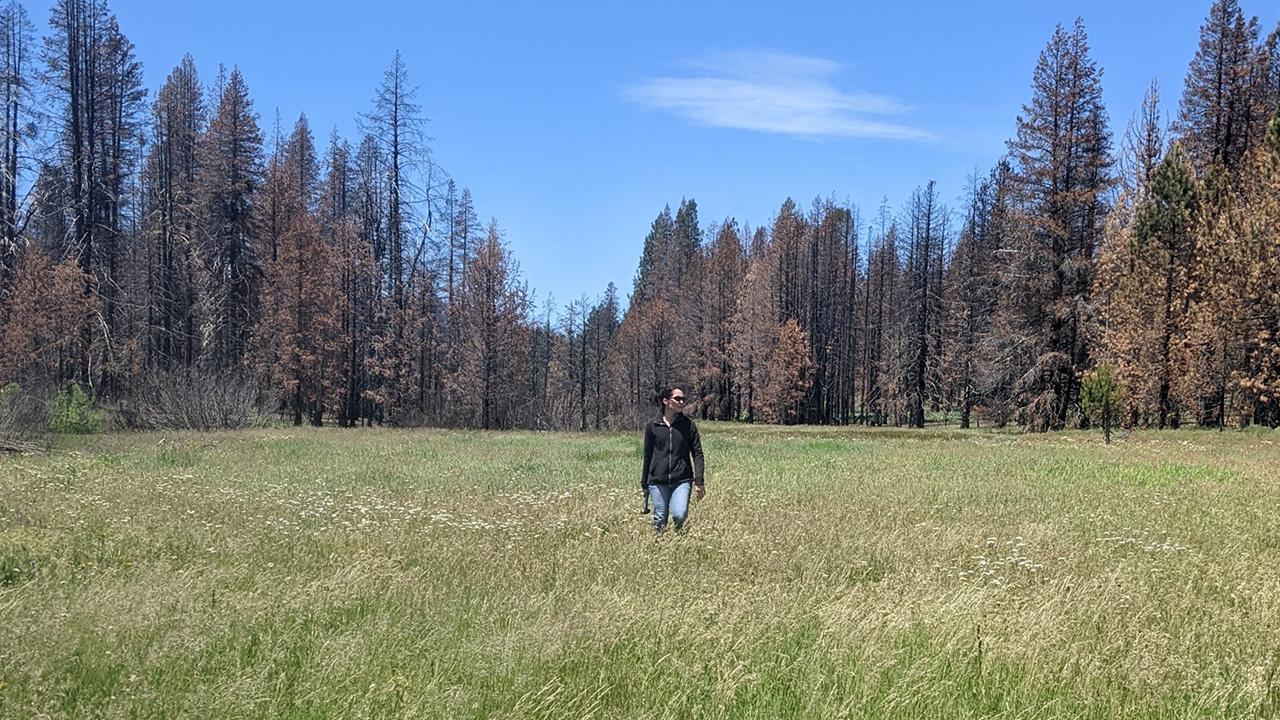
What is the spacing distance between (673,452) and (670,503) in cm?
75

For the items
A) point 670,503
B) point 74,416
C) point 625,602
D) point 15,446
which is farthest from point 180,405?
point 625,602

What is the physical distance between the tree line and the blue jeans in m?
23.3

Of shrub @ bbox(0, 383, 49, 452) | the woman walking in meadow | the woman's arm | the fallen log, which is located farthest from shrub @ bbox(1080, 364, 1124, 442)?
shrub @ bbox(0, 383, 49, 452)

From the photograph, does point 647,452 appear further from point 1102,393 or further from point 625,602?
point 1102,393

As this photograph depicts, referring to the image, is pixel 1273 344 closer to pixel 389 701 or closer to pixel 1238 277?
pixel 1238 277

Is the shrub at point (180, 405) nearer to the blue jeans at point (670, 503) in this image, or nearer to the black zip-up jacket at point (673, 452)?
the blue jeans at point (670, 503)

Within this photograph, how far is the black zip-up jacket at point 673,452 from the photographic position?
353 inches

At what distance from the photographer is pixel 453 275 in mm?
54656

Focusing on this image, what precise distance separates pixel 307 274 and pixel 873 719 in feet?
132

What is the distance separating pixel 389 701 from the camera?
4.45 m

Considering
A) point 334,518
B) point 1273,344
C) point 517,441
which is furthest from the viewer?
point 1273,344

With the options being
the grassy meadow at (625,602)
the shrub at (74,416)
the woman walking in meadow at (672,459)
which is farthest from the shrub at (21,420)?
the woman walking in meadow at (672,459)

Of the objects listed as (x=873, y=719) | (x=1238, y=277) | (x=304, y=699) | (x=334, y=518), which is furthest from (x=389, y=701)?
(x=1238, y=277)

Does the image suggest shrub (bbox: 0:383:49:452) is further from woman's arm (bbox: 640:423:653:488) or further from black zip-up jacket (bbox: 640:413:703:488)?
black zip-up jacket (bbox: 640:413:703:488)
